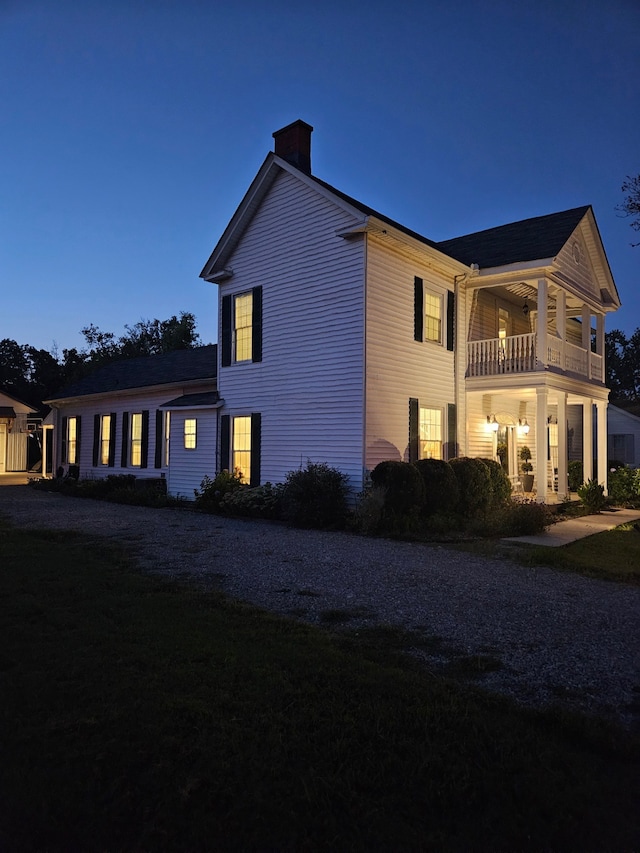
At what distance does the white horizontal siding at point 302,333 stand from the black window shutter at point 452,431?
3435 mm

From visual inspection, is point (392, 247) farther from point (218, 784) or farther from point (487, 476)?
point (218, 784)

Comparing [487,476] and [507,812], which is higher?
[487,476]

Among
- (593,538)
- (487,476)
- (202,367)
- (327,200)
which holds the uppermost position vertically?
(327,200)

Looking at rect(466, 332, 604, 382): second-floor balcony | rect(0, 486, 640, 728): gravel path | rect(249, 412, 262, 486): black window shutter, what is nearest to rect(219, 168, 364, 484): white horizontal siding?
rect(249, 412, 262, 486): black window shutter

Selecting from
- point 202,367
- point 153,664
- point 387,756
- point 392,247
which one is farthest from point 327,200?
point 387,756

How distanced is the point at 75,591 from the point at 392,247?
10.7m

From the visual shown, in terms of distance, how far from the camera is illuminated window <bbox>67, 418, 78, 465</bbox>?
24.7 meters

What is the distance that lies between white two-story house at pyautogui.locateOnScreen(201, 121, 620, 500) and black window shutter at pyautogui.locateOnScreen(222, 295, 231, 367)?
0.14 ft

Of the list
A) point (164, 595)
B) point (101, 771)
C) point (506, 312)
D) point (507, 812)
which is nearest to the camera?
point (507, 812)

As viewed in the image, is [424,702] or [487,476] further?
[487,476]

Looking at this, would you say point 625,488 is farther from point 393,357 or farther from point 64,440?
point 64,440

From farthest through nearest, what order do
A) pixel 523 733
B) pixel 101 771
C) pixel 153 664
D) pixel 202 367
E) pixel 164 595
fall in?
pixel 202 367
pixel 164 595
pixel 153 664
pixel 523 733
pixel 101 771

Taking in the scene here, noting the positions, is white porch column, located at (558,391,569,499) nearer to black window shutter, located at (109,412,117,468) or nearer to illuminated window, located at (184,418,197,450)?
illuminated window, located at (184,418,197,450)

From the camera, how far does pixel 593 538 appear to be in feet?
36.5
